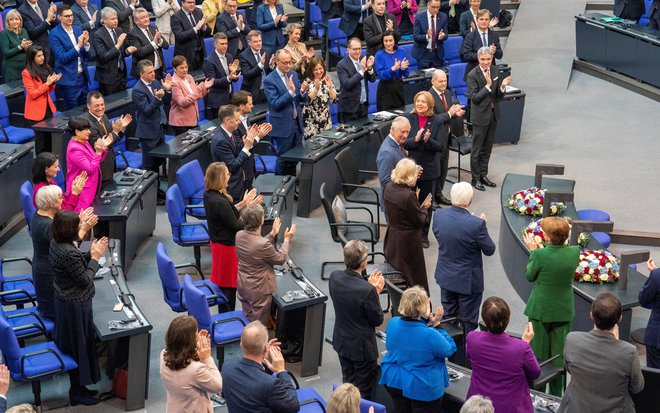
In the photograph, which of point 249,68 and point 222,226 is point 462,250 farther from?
point 249,68

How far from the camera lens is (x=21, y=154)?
11023mm

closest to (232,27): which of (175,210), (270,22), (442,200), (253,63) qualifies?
(270,22)

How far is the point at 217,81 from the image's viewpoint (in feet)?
42.4

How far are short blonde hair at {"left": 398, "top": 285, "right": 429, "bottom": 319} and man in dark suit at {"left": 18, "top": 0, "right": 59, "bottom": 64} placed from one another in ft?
28.2

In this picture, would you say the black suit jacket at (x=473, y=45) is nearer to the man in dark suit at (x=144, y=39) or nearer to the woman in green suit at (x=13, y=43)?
the man in dark suit at (x=144, y=39)

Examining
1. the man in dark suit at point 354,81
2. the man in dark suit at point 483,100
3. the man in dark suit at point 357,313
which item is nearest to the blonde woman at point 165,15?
the man in dark suit at point 354,81

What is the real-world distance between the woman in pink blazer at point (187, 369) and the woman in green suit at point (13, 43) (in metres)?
7.68

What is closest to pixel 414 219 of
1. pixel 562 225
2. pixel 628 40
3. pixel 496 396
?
pixel 562 225

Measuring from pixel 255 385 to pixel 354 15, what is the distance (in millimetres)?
11077

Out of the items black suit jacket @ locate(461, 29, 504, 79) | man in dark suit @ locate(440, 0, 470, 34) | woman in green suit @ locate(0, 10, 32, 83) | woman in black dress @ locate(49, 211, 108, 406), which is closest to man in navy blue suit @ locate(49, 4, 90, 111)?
woman in green suit @ locate(0, 10, 32, 83)

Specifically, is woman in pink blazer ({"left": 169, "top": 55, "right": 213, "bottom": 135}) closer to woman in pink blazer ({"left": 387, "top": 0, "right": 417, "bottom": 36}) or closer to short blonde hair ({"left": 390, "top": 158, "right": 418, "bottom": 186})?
short blonde hair ({"left": 390, "top": 158, "right": 418, "bottom": 186})

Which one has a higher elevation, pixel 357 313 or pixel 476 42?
pixel 476 42

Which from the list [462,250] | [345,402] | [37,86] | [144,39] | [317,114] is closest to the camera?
[345,402]

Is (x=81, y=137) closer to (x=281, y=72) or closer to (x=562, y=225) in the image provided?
(x=281, y=72)
